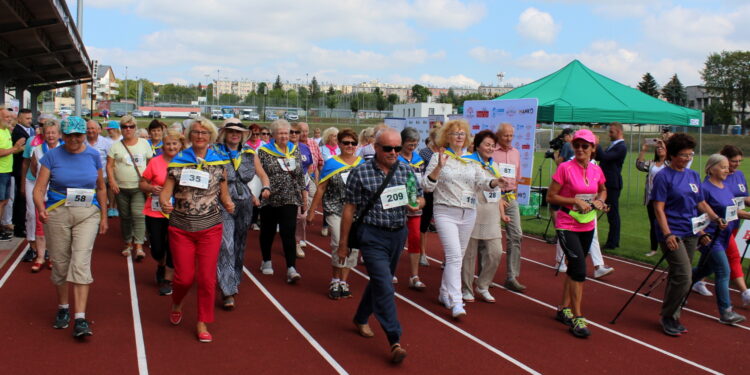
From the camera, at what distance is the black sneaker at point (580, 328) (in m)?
5.66

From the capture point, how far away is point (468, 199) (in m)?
6.10

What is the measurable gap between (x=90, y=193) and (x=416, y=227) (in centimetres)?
357

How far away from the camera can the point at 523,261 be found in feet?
29.8

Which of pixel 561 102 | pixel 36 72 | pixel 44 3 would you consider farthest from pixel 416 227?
pixel 36 72

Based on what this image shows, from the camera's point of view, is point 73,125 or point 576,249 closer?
point 73,125

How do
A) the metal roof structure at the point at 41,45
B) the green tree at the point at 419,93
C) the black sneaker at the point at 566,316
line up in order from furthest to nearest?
the green tree at the point at 419,93, the metal roof structure at the point at 41,45, the black sneaker at the point at 566,316

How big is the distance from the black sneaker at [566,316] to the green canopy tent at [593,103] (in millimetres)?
7681

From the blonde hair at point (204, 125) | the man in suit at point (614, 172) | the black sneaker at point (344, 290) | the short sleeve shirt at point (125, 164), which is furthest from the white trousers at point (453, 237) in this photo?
the man in suit at point (614, 172)

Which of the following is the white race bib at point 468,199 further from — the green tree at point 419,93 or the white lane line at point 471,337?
the green tree at point 419,93

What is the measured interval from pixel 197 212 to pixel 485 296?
11.3 feet

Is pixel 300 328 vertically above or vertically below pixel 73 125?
below

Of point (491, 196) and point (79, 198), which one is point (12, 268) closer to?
point (79, 198)

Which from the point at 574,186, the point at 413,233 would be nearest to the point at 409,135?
the point at 413,233

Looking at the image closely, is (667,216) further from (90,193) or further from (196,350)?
(90,193)
